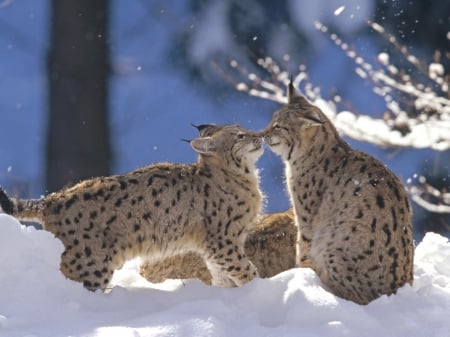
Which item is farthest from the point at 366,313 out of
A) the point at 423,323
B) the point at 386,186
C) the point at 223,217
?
the point at 223,217

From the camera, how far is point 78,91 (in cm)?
955

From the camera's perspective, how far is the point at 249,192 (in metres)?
5.64

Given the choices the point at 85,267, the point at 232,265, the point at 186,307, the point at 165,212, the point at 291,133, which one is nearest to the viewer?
the point at 186,307

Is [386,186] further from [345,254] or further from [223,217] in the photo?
[223,217]

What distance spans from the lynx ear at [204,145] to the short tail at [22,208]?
1013mm

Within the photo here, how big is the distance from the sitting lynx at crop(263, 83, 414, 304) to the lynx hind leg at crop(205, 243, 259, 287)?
0.31m

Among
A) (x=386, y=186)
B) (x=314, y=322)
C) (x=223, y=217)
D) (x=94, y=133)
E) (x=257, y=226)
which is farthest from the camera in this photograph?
(x=94, y=133)

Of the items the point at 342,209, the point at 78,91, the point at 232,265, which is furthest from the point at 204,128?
the point at 78,91

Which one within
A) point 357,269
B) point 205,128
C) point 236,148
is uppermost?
point 205,128

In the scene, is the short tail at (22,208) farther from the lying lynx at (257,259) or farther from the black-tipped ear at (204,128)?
the black-tipped ear at (204,128)

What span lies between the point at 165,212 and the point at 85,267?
1.98 ft

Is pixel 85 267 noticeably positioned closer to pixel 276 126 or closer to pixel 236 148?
pixel 236 148

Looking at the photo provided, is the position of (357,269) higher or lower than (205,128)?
lower

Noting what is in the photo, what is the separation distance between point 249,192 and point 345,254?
3.01 ft
